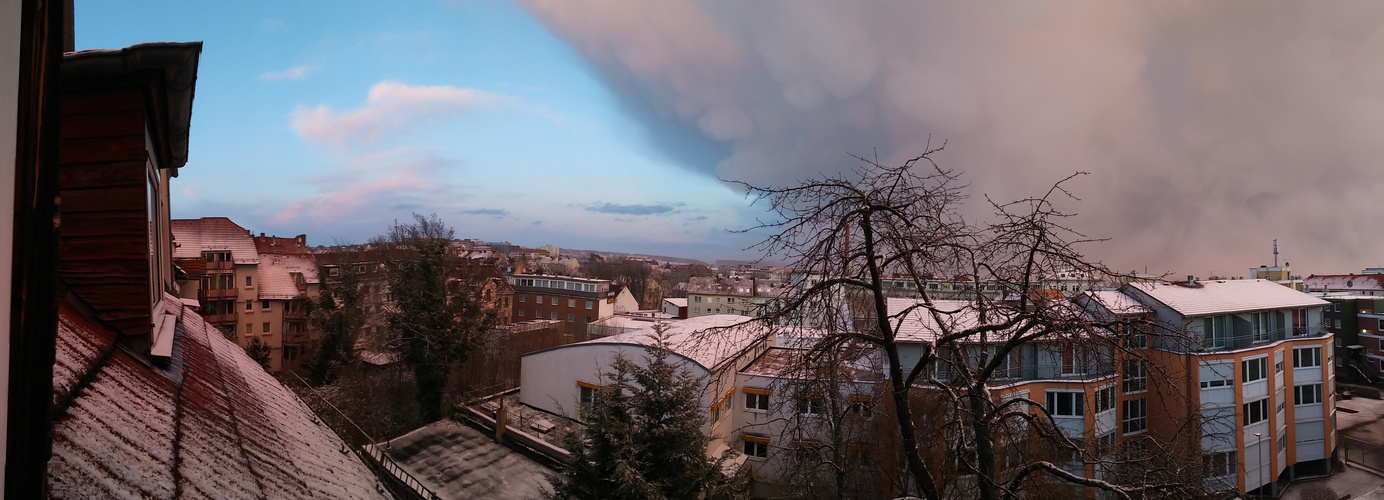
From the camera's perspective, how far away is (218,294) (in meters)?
25.3

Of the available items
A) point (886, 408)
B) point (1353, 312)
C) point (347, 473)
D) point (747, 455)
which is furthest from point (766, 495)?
point (1353, 312)

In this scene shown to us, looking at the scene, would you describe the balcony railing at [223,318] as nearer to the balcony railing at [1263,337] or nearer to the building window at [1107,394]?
the building window at [1107,394]

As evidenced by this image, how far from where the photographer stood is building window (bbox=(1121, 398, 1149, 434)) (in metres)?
18.8

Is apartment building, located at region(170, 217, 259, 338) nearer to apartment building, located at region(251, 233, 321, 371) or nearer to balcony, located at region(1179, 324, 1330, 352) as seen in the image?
apartment building, located at region(251, 233, 321, 371)

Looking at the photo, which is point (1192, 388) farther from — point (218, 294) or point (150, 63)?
point (218, 294)

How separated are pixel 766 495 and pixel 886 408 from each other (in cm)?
733

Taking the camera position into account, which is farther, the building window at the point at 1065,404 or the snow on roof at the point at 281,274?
the snow on roof at the point at 281,274

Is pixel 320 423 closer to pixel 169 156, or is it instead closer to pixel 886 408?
pixel 169 156

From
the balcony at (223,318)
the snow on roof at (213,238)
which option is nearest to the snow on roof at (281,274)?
the snow on roof at (213,238)

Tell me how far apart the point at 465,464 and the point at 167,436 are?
16.1 m

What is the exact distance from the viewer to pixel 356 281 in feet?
87.5

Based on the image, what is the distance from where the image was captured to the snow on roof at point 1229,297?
1919 centimetres

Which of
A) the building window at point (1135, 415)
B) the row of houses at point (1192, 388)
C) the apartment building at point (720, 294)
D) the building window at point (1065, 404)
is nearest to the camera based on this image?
the row of houses at point (1192, 388)

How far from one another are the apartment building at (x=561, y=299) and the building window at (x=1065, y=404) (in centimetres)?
3044
